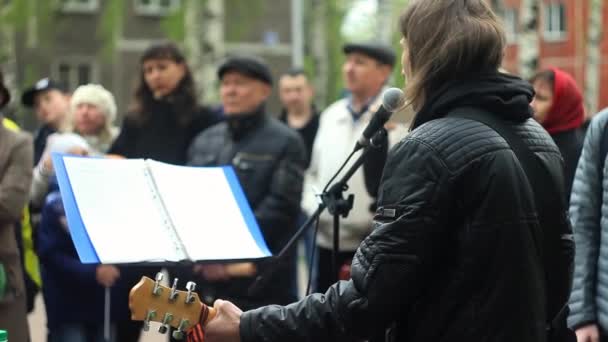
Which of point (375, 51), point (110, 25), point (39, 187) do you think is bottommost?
point (110, 25)

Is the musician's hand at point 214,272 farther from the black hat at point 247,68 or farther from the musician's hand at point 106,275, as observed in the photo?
the black hat at point 247,68

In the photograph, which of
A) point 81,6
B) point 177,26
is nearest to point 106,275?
point 177,26

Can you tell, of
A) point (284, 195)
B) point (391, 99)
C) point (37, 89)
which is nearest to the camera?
point (391, 99)

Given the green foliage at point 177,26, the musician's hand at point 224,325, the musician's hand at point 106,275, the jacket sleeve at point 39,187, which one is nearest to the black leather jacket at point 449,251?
the musician's hand at point 224,325

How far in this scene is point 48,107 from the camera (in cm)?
877

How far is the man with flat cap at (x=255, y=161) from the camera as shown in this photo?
6.39 meters

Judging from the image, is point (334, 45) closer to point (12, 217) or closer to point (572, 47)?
point (572, 47)

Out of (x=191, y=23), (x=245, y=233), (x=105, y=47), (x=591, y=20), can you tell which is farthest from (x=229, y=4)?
(x=245, y=233)

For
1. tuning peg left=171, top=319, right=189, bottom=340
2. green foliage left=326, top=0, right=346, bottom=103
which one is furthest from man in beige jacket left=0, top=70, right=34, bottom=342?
green foliage left=326, top=0, right=346, bottom=103

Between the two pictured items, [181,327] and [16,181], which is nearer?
[181,327]

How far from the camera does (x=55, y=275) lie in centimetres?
686

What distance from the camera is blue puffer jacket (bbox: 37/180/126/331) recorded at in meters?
6.82

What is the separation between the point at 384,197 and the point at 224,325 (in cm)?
65

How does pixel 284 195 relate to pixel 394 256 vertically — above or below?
below
